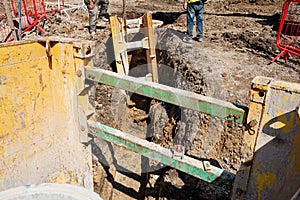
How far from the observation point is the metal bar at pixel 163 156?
2205 millimetres

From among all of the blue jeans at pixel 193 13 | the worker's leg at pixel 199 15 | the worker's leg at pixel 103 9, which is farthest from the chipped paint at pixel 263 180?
the worker's leg at pixel 103 9

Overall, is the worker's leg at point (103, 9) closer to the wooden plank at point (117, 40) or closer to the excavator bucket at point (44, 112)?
the wooden plank at point (117, 40)

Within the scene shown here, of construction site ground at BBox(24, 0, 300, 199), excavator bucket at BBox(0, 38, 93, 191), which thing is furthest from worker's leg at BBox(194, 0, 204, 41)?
excavator bucket at BBox(0, 38, 93, 191)

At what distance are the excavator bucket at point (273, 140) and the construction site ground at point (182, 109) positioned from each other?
12 cm

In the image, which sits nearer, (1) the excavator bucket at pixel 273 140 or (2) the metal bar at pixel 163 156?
(1) the excavator bucket at pixel 273 140

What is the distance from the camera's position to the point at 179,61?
5.69m

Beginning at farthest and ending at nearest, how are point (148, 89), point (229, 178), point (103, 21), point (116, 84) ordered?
point (103, 21) → point (116, 84) → point (148, 89) → point (229, 178)

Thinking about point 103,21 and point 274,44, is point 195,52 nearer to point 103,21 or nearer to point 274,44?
point 274,44

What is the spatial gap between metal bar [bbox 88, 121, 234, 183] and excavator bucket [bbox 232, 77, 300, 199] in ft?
0.84

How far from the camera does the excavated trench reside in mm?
3680

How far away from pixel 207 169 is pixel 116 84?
3.30ft

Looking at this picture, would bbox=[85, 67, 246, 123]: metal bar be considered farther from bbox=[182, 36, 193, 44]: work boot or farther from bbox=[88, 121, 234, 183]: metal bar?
bbox=[182, 36, 193, 44]: work boot

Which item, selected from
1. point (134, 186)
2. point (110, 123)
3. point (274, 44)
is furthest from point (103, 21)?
point (134, 186)

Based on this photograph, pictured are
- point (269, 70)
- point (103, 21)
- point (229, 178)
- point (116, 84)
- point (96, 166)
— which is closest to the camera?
point (229, 178)
